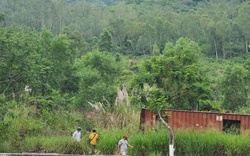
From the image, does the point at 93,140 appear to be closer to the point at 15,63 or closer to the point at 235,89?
the point at 15,63

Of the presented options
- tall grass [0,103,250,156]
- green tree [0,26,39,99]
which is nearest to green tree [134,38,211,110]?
tall grass [0,103,250,156]

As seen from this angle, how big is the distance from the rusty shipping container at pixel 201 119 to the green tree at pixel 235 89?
11388 mm

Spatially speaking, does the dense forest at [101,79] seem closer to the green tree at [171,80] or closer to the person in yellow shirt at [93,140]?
the green tree at [171,80]

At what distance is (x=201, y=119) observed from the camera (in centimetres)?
1295

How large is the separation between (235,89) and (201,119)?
39.5 feet

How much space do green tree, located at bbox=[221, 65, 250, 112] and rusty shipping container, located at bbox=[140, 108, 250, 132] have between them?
37.4ft

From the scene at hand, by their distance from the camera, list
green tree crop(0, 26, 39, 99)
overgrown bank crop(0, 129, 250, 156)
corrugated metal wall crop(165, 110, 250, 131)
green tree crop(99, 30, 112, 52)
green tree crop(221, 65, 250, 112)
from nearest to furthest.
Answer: overgrown bank crop(0, 129, 250, 156) → corrugated metal wall crop(165, 110, 250, 131) → green tree crop(0, 26, 39, 99) → green tree crop(221, 65, 250, 112) → green tree crop(99, 30, 112, 52)

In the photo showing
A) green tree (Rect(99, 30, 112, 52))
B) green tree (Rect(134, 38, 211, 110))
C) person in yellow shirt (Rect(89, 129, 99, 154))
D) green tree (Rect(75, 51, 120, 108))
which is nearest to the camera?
person in yellow shirt (Rect(89, 129, 99, 154))

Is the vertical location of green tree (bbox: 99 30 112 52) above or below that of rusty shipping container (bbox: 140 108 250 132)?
above

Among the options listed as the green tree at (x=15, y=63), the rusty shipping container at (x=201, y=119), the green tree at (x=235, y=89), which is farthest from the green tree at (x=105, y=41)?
the rusty shipping container at (x=201, y=119)

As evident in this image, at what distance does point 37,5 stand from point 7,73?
195ft

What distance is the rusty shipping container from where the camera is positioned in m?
12.7

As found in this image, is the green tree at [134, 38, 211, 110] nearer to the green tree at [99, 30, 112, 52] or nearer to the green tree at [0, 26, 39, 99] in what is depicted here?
the green tree at [0, 26, 39, 99]

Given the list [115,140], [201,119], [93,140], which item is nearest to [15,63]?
[93,140]
